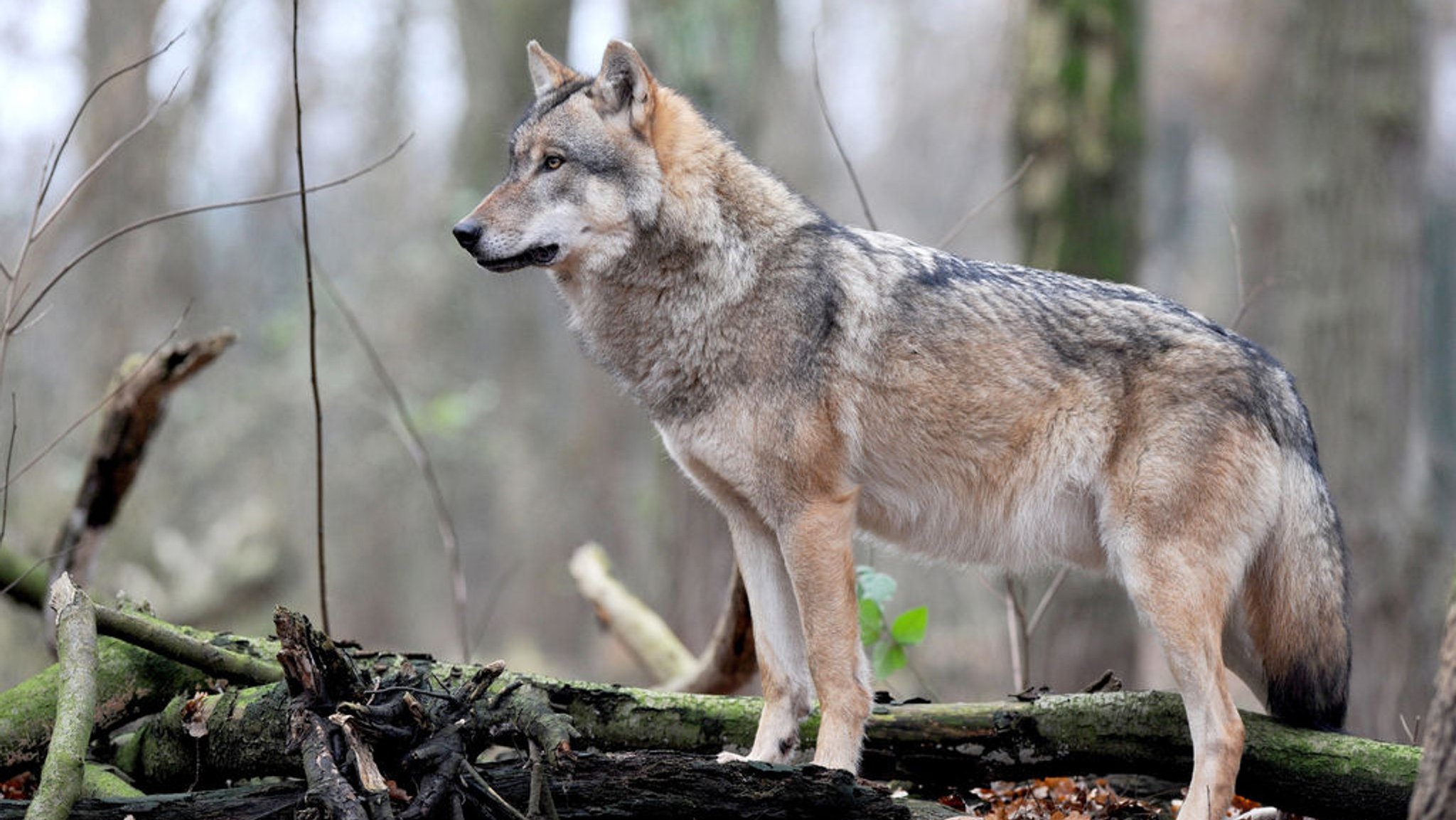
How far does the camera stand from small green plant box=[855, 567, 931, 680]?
18.8ft

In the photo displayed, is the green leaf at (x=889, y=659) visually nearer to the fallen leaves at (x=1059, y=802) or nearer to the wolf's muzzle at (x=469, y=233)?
the fallen leaves at (x=1059, y=802)

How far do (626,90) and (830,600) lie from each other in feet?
6.99

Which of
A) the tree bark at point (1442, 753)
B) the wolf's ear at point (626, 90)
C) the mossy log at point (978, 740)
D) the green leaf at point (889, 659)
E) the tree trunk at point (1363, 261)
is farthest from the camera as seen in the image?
the tree trunk at point (1363, 261)

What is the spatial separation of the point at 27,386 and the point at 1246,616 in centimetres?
1235

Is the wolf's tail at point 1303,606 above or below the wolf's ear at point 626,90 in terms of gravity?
below

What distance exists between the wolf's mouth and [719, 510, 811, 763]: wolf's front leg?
4.01 ft

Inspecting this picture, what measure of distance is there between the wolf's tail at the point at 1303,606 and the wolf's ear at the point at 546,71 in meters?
3.24

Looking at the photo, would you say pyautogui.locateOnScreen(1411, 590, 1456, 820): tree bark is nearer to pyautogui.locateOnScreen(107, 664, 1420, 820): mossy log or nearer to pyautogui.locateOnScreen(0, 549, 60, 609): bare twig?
pyautogui.locateOnScreen(107, 664, 1420, 820): mossy log

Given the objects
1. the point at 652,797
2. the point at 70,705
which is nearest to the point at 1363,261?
the point at 652,797

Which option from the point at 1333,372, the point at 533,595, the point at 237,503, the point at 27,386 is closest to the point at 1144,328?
the point at 1333,372

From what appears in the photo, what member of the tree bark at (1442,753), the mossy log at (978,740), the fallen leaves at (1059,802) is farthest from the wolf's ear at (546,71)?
the tree bark at (1442,753)

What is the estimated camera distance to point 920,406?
4957 mm

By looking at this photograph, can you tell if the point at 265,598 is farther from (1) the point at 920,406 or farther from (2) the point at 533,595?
(2) the point at 533,595

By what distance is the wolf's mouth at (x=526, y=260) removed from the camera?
4879 mm
